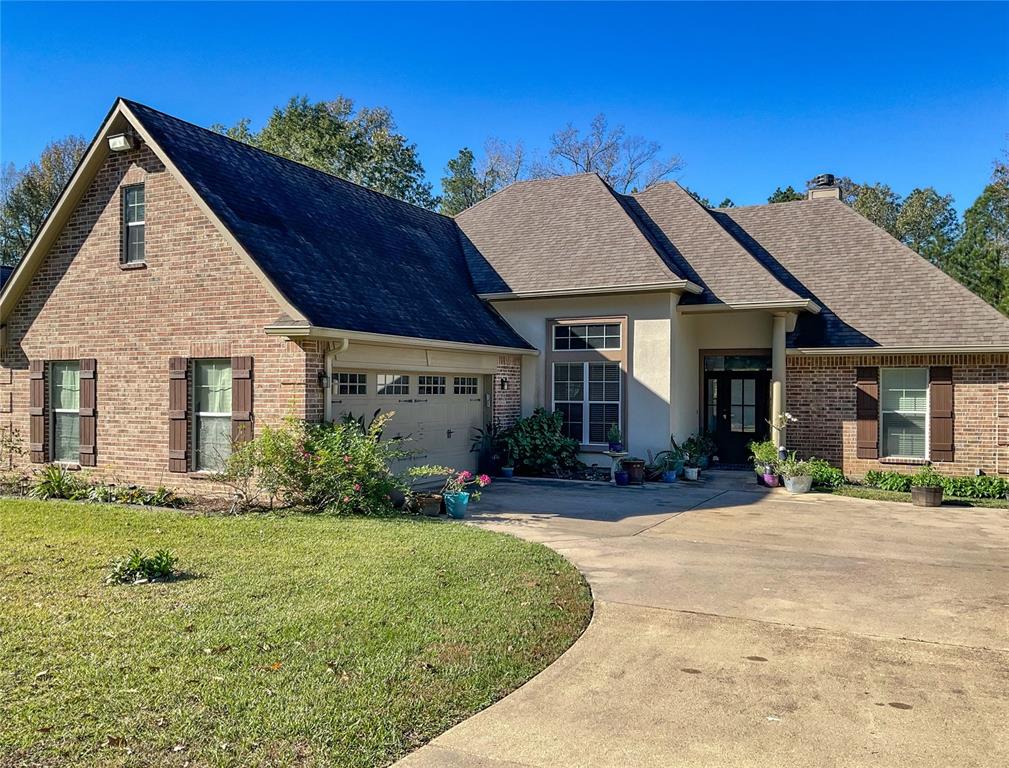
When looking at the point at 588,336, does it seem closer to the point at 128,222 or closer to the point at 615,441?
the point at 615,441

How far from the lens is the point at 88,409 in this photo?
12992mm

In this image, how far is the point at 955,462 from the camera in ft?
48.9

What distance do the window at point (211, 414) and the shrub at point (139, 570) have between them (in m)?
4.92

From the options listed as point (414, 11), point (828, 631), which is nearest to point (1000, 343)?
point (828, 631)

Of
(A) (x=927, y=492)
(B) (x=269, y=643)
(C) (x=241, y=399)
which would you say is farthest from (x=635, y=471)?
(B) (x=269, y=643)

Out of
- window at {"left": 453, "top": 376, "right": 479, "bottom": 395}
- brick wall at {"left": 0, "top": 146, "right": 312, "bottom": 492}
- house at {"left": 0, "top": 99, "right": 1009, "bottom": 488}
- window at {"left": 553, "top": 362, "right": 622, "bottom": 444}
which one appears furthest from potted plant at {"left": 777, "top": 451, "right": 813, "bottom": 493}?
brick wall at {"left": 0, "top": 146, "right": 312, "bottom": 492}

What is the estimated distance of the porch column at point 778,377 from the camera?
1525cm

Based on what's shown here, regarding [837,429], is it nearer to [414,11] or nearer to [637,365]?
[637,365]

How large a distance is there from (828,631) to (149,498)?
9672mm

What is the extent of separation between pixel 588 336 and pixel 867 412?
5.75m

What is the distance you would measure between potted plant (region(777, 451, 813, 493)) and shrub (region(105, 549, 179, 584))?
10557 mm

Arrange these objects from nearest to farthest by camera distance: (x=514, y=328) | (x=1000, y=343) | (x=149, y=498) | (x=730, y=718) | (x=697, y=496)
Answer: (x=730, y=718), (x=149, y=498), (x=697, y=496), (x=1000, y=343), (x=514, y=328)

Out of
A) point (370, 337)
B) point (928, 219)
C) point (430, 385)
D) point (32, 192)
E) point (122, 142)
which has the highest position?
point (32, 192)

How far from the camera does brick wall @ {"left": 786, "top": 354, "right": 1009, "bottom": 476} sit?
48.2ft
